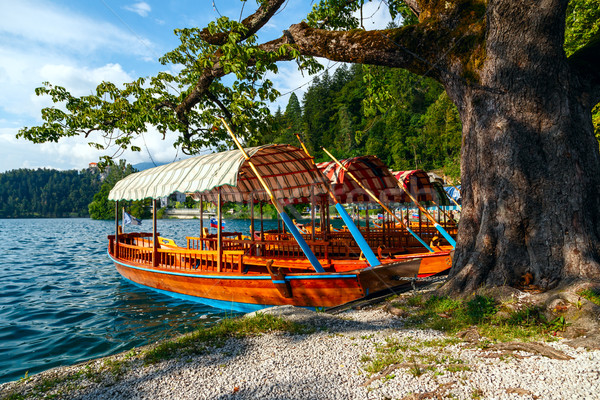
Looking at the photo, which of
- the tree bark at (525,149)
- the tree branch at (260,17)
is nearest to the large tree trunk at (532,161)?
the tree bark at (525,149)

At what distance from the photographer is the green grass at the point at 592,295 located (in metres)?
4.70

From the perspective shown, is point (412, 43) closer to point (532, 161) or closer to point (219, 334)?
point (532, 161)

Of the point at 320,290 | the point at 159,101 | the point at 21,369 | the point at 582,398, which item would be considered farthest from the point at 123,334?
the point at 582,398

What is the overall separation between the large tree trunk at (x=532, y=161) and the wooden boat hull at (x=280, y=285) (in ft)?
6.67

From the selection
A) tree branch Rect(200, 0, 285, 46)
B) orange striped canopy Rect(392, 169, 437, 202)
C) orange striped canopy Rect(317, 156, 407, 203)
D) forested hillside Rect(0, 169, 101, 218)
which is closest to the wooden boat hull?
orange striped canopy Rect(317, 156, 407, 203)

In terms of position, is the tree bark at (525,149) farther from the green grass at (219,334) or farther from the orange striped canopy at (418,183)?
the orange striped canopy at (418,183)

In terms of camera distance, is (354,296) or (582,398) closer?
(582,398)

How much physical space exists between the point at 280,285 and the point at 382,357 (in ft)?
15.5

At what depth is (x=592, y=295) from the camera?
15.6 ft

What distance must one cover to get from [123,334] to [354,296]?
19.8ft

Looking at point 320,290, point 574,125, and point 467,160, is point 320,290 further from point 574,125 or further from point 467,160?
point 574,125

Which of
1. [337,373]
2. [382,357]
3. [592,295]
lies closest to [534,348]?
[592,295]

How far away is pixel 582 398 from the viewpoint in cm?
311

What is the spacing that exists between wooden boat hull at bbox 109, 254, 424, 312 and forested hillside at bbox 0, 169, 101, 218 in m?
175
